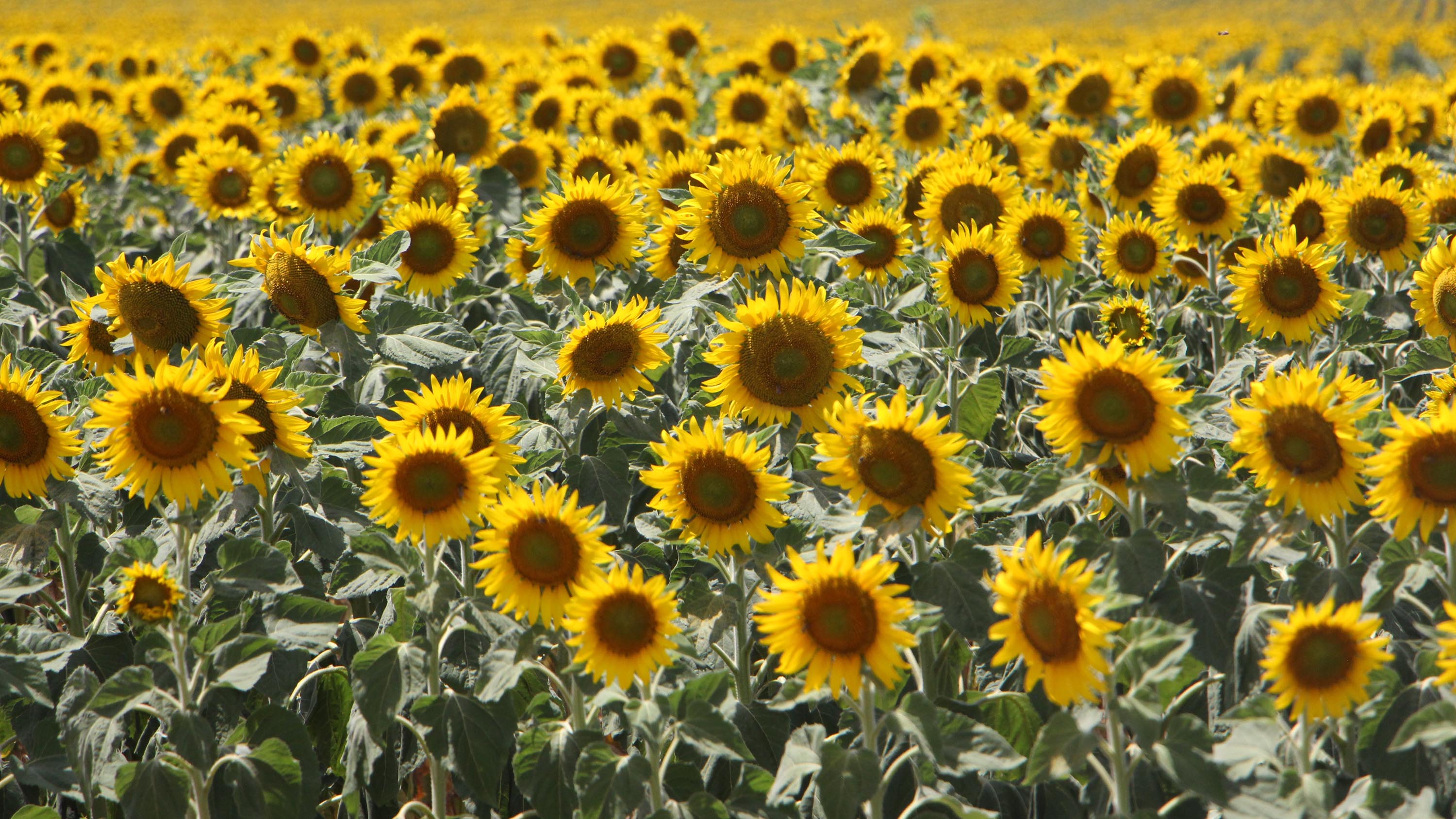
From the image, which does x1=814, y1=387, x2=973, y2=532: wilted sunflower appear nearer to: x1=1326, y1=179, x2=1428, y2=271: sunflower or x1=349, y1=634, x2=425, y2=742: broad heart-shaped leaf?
x1=349, y1=634, x2=425, y2=742: broad heart-shaped leaf

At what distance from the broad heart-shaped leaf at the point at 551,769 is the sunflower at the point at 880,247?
2270 millimetres

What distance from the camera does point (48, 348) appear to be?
5.41 meters

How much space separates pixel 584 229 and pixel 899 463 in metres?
1.89

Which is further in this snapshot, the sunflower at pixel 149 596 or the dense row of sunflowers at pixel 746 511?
the sunflower at pixel 149 596

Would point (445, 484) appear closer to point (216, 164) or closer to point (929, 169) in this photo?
point (929, 169)

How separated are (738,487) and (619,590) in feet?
1.46

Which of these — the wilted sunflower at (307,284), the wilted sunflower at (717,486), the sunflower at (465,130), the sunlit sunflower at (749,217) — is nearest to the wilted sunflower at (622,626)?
the wilted sunflower at (717,486)

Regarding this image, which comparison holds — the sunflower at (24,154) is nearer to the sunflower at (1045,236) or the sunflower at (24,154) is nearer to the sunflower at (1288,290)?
the sunflower at (1045,236)

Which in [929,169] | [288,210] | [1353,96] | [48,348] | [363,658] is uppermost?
[1353,96]

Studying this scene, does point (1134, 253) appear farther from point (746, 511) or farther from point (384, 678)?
point (384, 678)

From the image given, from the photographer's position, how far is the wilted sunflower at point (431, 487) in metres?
2.81

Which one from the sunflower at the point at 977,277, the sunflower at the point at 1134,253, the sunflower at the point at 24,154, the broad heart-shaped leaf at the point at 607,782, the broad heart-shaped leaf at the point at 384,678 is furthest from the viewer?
the sunflower at the point at 24,154

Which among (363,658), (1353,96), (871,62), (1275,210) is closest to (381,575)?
(363,658)

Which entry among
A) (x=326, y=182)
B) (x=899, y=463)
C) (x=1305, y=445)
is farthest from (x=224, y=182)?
(x=1305, y=445)
